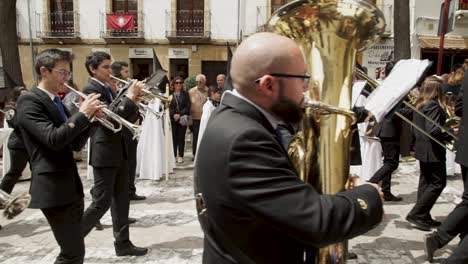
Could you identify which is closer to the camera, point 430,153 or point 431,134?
point 431,134

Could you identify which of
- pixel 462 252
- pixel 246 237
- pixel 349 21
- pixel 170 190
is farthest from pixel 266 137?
pixel 170 190

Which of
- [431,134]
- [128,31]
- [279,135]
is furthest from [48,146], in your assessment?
[128,31]

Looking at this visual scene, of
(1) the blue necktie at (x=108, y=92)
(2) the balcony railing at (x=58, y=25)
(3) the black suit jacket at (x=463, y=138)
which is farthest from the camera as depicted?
(2) the balcony railing at (x=58, y=25)

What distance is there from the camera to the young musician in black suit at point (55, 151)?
2.85 meters

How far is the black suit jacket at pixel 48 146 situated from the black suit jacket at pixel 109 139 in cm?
106

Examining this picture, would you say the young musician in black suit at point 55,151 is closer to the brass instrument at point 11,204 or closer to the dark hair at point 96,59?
the brass instrument at point 11,204

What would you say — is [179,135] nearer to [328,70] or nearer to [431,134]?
[431,134]

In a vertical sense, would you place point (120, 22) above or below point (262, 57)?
above

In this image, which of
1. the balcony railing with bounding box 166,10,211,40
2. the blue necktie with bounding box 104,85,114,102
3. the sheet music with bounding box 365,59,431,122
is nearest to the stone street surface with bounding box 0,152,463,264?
the blue necktie with bounding box 104,85,114,102

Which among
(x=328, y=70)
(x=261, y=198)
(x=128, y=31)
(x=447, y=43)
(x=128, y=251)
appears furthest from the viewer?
(x=128, y=31)

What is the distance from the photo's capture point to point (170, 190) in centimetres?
711

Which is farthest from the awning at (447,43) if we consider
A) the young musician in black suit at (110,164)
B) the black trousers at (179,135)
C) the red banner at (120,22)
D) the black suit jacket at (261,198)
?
the black suit jacket at (261,198)

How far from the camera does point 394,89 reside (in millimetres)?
1920

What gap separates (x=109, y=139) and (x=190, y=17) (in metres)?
19.2
